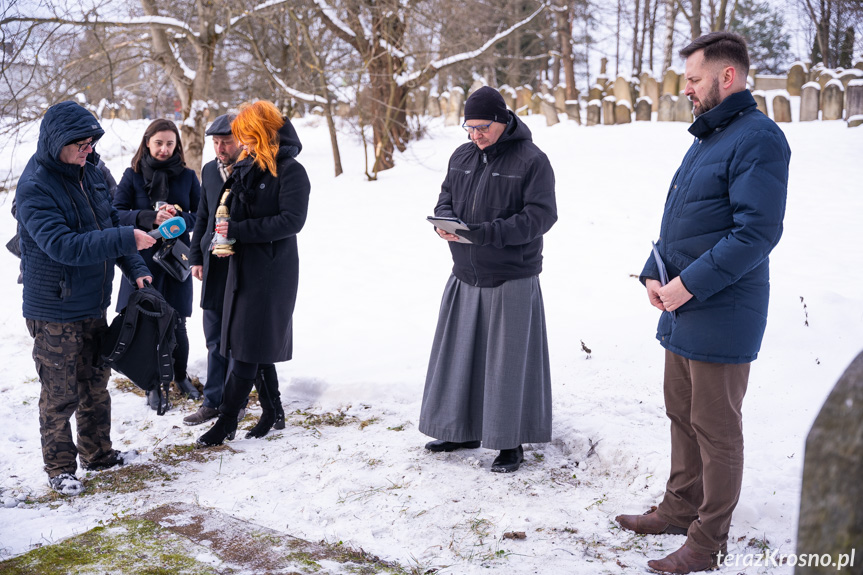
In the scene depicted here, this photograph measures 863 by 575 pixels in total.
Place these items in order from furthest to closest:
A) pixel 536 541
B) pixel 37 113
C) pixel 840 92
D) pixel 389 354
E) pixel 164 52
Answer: pixel 840 92, pixel 164 52, pixel 37 113, pixel 389 354, pixel 536 541

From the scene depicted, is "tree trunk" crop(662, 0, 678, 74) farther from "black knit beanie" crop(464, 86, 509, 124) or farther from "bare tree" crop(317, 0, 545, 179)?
"black knit beanie" crop(464, 86, 509, 124)

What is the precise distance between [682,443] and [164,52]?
376 inches

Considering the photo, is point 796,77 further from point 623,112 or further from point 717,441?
point 717,441

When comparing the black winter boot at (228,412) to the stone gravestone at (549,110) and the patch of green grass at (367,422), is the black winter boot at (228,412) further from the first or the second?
the stone gravestone at (549,110)

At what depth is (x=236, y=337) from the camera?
4203mm

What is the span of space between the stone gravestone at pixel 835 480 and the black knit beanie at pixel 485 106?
2808 millimetres

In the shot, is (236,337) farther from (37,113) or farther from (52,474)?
(37,113)

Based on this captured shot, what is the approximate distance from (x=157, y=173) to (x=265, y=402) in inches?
70.3

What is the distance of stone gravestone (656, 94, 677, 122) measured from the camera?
42.9 feet

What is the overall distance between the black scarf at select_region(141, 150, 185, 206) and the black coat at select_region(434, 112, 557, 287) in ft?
7.24

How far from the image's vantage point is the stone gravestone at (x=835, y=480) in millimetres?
1180

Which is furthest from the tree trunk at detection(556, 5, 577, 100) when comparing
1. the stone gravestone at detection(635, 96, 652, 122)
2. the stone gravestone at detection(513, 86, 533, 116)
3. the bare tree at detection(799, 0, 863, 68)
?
the bare tree at detection(799, 0, 863, 68)

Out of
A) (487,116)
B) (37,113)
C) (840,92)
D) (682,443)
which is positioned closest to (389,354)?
(487,116)

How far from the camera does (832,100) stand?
12.0 metres
